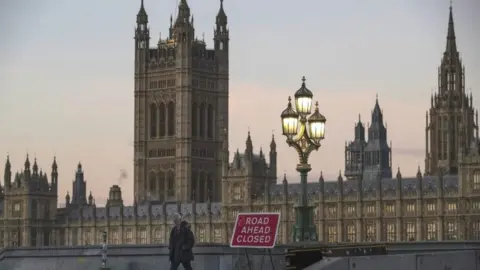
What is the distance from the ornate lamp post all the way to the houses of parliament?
2633 inches

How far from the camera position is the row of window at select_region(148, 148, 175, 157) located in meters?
144

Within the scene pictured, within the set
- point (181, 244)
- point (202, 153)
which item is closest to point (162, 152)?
point (202, 153)

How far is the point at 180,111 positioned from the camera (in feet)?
470

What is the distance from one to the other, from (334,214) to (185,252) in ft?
267

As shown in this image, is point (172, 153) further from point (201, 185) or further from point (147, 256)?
point (147, 256)

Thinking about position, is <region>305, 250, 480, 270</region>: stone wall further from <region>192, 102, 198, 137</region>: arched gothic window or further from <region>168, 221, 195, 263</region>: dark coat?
<region>192, 102, 198, 137</region>: arched gothic window

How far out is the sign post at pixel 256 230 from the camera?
23.3 meters

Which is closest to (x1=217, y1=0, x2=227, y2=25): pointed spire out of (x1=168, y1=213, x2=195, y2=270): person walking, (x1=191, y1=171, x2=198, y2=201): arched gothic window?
(x1=191, y1=171, x2=198, y2=201): arched gothic window

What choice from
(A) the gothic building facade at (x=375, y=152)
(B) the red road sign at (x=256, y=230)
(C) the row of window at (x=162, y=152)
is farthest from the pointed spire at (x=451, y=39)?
(B) the red road sign at (x=256, y=230)

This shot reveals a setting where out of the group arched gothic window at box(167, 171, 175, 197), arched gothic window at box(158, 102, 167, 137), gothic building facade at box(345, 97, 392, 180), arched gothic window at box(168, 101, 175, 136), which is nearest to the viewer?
gothic building facade at box(345, 97, 392, 180)

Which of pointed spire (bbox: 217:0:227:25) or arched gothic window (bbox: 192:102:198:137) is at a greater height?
pointed spire (bbox: 217:0:227:25)

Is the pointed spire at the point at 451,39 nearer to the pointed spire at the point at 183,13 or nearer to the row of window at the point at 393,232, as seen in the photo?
the row of window at the point at 393,232

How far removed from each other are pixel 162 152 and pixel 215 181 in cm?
647

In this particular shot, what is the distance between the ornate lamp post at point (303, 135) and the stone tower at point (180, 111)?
107 m
